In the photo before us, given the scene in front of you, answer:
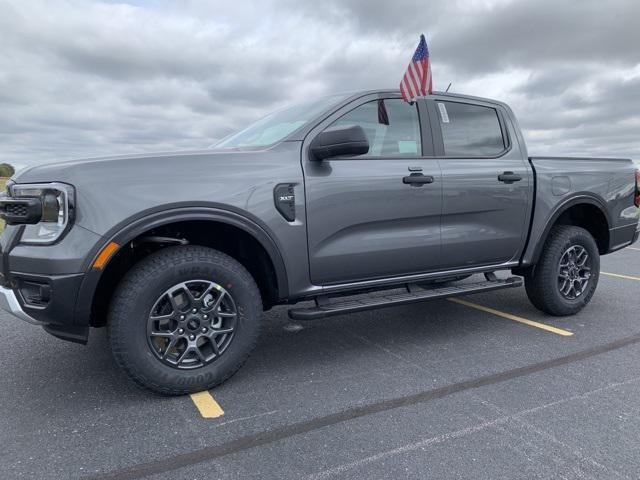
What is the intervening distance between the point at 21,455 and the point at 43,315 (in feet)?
2.19

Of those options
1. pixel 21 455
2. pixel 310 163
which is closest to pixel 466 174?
pixel 310 163

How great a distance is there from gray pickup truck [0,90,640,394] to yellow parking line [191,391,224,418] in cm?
9

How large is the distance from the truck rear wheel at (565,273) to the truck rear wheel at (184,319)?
270 cm

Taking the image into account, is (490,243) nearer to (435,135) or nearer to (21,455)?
(435,135)

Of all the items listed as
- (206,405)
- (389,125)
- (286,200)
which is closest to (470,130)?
(389,125)

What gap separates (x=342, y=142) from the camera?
286 cm

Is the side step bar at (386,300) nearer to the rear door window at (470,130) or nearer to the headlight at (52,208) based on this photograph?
the rear door window at (470,130)

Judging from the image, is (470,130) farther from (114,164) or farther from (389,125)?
(114,164)

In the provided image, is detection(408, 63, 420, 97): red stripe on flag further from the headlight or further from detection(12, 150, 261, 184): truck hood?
the headlight

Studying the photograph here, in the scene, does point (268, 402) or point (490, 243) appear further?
point (490, 243)

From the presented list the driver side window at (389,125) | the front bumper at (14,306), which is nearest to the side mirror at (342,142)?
the driver side window at (389,125)

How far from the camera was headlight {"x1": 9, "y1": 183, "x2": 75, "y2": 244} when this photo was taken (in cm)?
243

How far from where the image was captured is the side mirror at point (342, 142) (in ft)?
9.32

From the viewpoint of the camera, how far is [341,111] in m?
3.27
